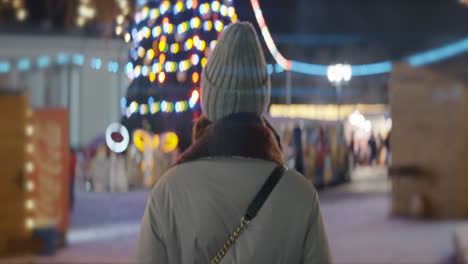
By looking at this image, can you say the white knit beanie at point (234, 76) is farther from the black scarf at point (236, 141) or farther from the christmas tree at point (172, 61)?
the christmas tree at point (172, 61)

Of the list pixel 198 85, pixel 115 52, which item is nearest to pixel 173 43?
pixel 198 85

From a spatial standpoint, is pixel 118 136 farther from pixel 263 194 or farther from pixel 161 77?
pixel 263 194

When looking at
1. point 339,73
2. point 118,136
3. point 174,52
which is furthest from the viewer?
point 339,73

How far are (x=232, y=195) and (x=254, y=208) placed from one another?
0.07 meters

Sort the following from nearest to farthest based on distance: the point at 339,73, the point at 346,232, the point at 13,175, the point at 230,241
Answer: the point at 230,241
the point at 339,73
the point at 13,175
the point at 346,232

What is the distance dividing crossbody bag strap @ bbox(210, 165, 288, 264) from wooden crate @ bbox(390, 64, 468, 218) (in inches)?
312

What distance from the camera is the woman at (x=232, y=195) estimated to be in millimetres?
1569

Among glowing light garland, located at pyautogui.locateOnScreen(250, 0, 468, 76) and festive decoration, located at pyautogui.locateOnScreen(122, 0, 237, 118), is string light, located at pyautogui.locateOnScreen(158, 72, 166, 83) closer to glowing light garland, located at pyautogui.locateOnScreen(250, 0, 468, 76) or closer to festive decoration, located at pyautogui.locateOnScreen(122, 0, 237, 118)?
festive decoration, located at pyautogui.locateOnScreen(122, 0, 237, 118)

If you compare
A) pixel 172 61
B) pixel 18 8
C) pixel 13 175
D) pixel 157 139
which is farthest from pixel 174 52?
pixel 13 175

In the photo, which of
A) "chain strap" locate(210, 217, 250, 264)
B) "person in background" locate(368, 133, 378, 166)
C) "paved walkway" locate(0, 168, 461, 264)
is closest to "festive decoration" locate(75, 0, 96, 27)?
"paved walkway" locate(0, 168, 461, 264)

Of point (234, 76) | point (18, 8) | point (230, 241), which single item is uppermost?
point (18, 8)

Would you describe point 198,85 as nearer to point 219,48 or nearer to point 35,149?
point 219,48

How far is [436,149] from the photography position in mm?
9484

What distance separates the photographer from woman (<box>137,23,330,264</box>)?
1.57 meters
